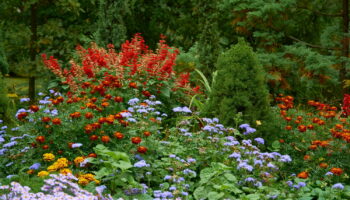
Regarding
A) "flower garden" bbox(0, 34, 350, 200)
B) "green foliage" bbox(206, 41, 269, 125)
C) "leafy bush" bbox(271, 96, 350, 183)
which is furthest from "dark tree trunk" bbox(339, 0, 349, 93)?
"green foliage" bbox(206, 41, 269, 125)

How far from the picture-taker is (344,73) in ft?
29.6

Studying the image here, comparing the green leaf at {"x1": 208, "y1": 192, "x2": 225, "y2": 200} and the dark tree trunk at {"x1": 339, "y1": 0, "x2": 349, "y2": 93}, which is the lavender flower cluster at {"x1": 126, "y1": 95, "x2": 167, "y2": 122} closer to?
the green leaf at {"x1": 208, "y1": 192, "x2": 225, "y2": 200}

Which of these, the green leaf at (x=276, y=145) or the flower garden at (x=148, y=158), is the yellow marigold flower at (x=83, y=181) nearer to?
the flower garden at (x=148, y=158)

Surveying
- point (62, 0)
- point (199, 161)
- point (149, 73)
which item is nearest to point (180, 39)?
point (62, 0)

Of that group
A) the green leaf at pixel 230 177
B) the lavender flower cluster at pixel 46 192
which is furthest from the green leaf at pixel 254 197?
the lavender flower cluster at pixel 46 192

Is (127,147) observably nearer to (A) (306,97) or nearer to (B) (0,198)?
(B) (0,198)

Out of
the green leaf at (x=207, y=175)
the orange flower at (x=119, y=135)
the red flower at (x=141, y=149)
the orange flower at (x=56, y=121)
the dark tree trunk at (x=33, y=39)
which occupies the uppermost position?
the orange flower at (x=56, y=121)

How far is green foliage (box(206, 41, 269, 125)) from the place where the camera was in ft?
17.5

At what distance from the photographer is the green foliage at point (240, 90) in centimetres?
534

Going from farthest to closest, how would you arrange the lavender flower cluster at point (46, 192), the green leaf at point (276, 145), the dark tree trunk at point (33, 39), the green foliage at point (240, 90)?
the dark tree trunk at point (33, 39)
the green foliage at point (240, 90)
the green leaf at point (276, 145)
the lavender flower cluster at point (46, 192)

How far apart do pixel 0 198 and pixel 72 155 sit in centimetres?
142

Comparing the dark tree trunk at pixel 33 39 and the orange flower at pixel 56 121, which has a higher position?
the orange flower at pixel 56 121

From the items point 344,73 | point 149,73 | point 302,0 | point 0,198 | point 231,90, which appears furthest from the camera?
point 302,0

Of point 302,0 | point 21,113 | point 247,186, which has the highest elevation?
point 302,0
